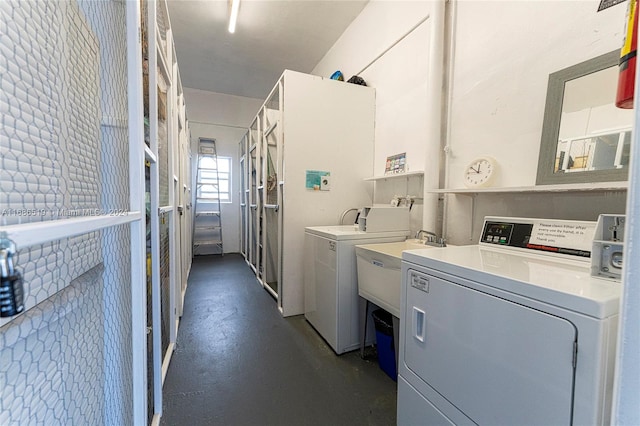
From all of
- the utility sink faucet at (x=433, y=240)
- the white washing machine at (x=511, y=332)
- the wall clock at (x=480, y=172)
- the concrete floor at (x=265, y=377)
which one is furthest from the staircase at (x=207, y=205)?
the white washing machine at (x=511, y=332)

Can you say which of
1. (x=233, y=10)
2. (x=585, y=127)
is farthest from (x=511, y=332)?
(x=233, y=10)

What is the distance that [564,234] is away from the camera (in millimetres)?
1049

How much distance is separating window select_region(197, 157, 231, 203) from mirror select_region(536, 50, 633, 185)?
5.27 meters

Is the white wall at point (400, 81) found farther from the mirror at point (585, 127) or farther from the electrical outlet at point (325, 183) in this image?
the mirror at point (585, 127)

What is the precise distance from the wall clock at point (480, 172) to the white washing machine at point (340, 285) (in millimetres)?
655

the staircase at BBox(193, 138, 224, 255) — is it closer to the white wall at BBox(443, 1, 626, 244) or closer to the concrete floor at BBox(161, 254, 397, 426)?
the concrete floor at BBox(161, 254, 397, 426)

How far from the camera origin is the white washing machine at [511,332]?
2.01 ft

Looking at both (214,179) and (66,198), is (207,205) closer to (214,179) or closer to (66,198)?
(214,179)

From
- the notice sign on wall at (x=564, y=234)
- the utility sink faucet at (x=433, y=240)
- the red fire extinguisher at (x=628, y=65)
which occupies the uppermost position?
the red fire extinguisher at (x=628, y=65)

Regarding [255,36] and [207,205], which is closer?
[255,36]

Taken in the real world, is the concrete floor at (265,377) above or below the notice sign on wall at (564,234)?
below

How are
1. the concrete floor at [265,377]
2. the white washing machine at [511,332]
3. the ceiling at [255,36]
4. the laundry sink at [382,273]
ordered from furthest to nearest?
the ceiling at [255,36] → the laundry sink at [382,273] → the concrete floor at [265,377] → the white washing machine at [511,332]

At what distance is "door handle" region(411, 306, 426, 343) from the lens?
3.43 ft

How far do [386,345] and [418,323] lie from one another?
0.74 metres
